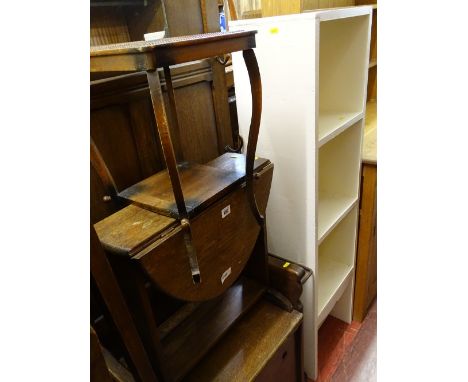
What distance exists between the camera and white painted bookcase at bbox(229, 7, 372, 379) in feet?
3.68

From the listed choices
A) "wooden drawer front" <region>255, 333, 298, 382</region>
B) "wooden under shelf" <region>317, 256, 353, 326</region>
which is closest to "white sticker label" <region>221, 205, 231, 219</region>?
"wooden drawer front" <region>255, 333, 298, 382</region>

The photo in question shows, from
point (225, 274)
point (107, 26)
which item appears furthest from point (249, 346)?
point (107, 26)

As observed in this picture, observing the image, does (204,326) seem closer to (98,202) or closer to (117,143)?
(98,202)

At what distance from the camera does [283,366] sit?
51.8 inches

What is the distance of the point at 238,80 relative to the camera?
131 centimetres

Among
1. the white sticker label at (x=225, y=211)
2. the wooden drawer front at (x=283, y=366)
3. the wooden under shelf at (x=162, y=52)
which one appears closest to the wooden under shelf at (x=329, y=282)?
the wooden drawer front at (x=283, y=366)

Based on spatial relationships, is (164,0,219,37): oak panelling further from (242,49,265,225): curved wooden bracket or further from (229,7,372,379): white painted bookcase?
(242,49,265,225): curved wooden bracket

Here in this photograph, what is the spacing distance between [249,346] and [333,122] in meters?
0.93

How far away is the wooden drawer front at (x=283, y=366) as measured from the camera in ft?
3.90

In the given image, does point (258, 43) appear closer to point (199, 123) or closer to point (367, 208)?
point (199, 123)
